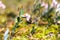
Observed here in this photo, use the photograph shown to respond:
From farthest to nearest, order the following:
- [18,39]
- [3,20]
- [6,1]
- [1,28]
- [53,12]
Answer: [6,1]
[53,12]
[3,20]
[1,28]
[18,39]

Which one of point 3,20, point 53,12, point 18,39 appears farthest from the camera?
point 53,12

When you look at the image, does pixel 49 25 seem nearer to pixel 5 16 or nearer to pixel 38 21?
pixel 38 21

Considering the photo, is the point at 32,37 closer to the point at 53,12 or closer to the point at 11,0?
the point at 53,12

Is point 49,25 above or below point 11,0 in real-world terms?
below

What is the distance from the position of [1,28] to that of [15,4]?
2.48 ft

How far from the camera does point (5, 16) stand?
9.61ft

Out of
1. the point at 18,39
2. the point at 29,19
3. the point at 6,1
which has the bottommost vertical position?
the point at 18,39

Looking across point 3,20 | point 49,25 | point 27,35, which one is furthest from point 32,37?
point 3,20

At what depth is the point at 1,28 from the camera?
2568 mm

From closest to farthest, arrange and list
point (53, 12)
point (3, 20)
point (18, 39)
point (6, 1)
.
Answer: point (18, 39)
point (3, 20)
point (53, 12)
point (6, 1)

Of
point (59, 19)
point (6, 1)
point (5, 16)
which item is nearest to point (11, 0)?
point (6, 1)

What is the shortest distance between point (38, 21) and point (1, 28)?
44 centimetres

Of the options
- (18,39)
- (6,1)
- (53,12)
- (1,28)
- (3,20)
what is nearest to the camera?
(18,39)

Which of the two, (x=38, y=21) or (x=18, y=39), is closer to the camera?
(x=18, y=39)
